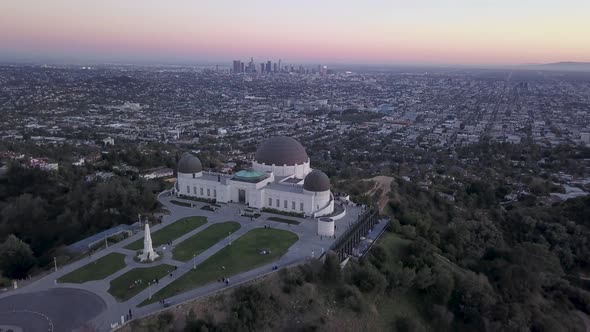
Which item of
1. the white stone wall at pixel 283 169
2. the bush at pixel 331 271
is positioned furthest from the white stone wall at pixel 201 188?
the bush at pixel 331 271

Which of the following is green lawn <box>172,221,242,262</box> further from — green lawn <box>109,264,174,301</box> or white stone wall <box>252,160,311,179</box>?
white stone wall <box>252,160,311,179</box>

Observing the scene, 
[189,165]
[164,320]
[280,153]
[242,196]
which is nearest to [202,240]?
[242,196]

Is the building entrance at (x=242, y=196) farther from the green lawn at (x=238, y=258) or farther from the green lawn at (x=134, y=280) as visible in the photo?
the green lawn at (x=134, y=280)

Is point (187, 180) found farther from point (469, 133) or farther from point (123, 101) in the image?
point (123, 101)

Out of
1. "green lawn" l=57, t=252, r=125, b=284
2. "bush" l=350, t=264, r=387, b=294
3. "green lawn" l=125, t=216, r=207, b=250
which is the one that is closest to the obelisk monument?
"green lawn" l=57, t=252, r=125, b=284

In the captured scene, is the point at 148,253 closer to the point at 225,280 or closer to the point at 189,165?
the point at 225,280
